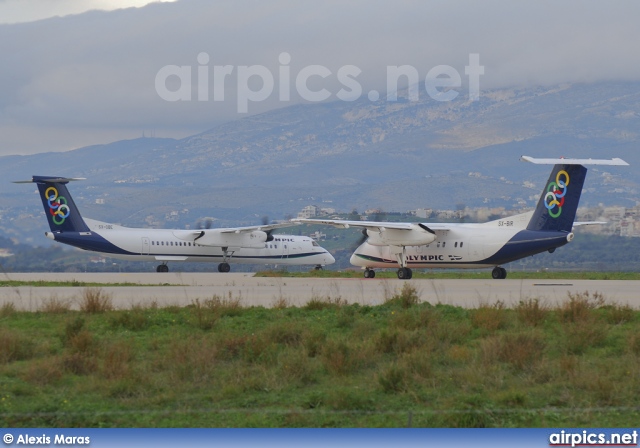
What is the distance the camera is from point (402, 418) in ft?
40.0

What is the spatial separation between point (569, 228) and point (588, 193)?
507 feet

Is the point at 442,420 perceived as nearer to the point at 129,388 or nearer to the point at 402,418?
the point at 402,418

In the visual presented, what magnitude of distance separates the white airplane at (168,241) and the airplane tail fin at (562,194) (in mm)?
16120

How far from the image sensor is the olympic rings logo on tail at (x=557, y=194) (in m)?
38.7

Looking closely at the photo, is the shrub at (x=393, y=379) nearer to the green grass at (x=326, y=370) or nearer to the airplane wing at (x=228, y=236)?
the green grass at (x=326, y=370)

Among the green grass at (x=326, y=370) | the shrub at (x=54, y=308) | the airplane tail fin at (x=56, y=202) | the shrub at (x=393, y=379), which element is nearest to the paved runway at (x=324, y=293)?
the shrub at (x=54, y=308)

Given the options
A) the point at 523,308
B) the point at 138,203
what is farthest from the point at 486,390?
the point at 138,203

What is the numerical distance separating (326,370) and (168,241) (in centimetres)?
4214

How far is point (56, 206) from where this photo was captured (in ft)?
167

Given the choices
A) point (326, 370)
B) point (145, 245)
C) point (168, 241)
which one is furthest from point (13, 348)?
point (168, 241)

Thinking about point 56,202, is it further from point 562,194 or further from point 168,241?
point 562,194

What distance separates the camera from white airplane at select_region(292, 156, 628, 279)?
38.7m

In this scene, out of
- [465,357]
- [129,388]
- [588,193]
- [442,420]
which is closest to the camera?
[442,420]

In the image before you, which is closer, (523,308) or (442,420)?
(442,420)
